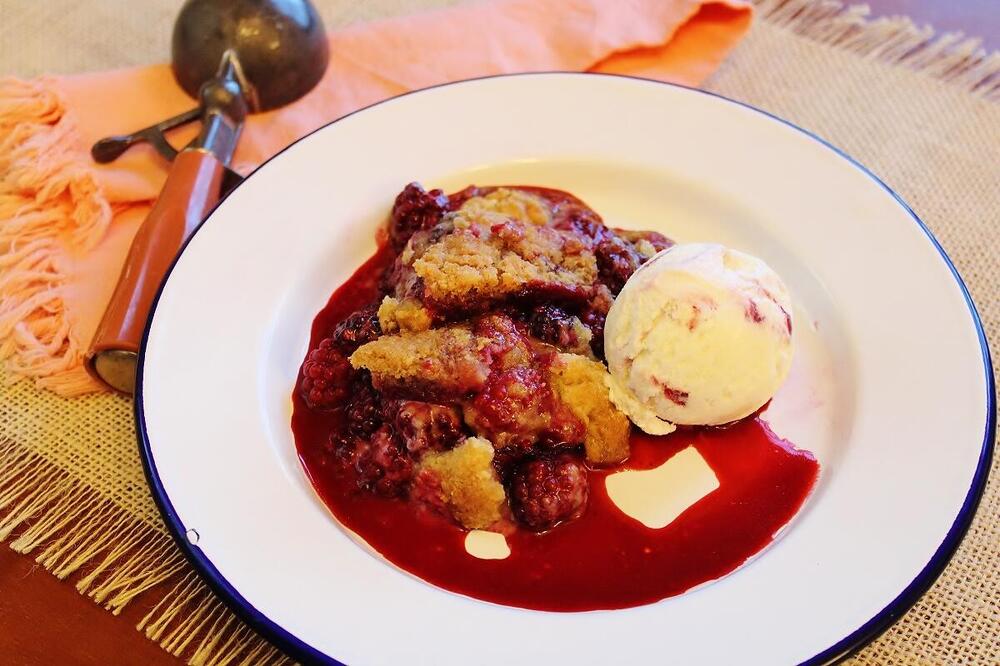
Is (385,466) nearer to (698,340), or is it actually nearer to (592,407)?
(592,407)

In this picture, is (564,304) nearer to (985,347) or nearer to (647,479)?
(647,479)

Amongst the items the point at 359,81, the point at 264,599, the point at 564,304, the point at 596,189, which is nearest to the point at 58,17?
the point at 359,81

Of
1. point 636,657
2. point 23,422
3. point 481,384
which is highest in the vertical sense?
point 481,384

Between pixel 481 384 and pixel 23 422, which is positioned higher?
pixel 481 384

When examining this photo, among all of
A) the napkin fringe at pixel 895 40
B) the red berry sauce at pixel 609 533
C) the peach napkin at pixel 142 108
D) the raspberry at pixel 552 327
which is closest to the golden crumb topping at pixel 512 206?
the raspberry at pixel 552 327

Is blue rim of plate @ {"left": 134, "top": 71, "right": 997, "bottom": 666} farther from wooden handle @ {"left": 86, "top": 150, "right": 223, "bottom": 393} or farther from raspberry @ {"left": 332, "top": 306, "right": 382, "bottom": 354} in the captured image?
raspberry @ {"left": 332, "top": 306, "right": 382, "bottom": 354}

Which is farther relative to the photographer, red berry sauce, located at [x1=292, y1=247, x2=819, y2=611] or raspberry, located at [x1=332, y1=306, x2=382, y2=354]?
raspberry, located at [x1=332, y1=306, x2=382, y2=354]

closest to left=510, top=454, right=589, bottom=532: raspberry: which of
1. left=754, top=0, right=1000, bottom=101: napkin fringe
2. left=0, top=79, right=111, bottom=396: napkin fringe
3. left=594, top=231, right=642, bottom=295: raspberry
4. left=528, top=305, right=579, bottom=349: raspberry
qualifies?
left=528, top=305, right=579, bottom=349: raspberry
